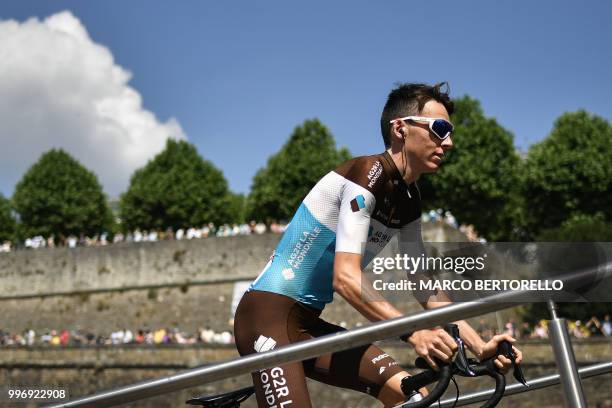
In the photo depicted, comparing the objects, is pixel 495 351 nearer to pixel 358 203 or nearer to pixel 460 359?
pixel 460 359

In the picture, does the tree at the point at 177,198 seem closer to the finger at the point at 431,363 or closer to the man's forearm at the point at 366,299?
the man's forearm at the point at 366,299

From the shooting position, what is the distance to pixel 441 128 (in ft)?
13.1

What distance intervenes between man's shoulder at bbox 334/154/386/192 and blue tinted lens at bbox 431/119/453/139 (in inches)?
12.2

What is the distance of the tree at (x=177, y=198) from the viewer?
59594 millimetres

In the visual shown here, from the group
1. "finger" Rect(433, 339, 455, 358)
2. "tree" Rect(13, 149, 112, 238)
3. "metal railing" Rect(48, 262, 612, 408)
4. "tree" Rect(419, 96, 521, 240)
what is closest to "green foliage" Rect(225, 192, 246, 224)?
"tree" Rect(13, 149, 112, 238)

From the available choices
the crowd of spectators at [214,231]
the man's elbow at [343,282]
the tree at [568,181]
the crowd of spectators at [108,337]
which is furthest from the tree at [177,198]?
the man's elbow at [343,282]

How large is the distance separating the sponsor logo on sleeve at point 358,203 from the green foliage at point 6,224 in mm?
69170

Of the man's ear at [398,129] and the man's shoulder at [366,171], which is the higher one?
the man's ear at [398,129]

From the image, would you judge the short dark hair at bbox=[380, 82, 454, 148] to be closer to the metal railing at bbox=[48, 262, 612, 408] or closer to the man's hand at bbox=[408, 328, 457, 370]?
the man's hand at bbox=[408, 328, 457, 370]

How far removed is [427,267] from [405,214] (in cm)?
40

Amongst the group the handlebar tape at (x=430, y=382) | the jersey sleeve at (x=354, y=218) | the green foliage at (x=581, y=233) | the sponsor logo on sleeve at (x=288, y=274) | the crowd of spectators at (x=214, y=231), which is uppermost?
the crowd of spectators at (x=214, y=231)

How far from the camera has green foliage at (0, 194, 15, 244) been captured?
225ft

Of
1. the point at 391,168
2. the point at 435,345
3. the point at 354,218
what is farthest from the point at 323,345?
the point at 391,168

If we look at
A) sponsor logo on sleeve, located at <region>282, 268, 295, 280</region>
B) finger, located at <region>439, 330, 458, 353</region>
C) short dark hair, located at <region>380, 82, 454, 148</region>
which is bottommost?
finger, located at <region>439, 330, 458, 353</region>
